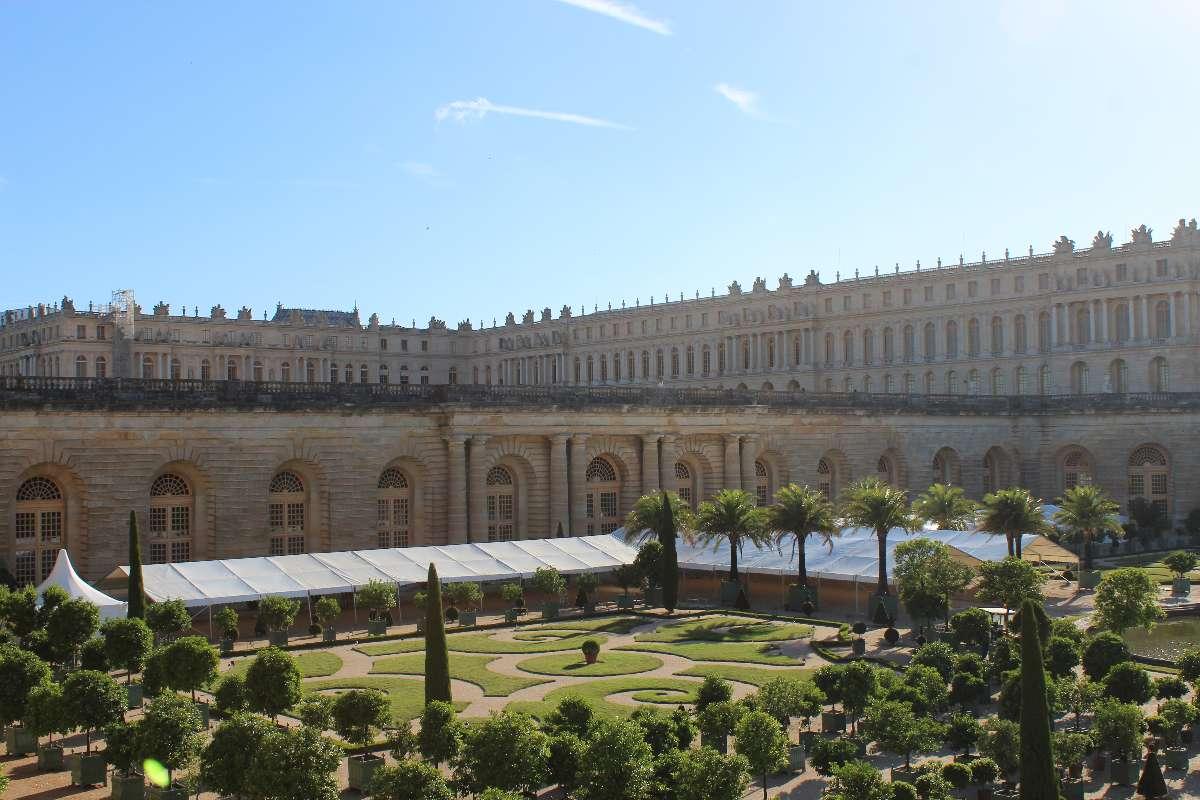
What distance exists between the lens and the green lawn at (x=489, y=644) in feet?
126

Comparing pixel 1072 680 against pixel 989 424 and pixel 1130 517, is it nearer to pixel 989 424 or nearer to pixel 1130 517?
pixel 1130 517

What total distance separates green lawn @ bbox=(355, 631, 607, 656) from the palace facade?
1177 cm

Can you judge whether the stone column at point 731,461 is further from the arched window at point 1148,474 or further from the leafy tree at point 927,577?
the arched window at point 1148,474

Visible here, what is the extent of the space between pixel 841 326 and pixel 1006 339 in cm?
1462

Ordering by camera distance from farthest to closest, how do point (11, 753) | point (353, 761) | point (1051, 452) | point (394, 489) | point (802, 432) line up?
point (1051, 452), point (802, 432), point (394, 489), point (11, 753), point (353, 761)

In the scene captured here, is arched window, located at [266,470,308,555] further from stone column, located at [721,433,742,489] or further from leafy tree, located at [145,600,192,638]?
stone column, located at [721,433,742,489]

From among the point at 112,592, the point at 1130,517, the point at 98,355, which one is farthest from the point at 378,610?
the point at 98,355

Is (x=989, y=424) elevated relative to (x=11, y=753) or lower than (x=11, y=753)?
elevated

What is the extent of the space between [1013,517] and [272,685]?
31028 mm

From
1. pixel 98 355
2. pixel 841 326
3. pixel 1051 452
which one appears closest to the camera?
pixel 1051 452

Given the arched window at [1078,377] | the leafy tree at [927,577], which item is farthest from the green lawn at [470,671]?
the arched window at [1078,377]

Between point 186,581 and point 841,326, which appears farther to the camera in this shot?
point 841,326

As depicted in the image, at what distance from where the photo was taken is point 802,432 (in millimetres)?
66500

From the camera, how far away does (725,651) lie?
123ft
